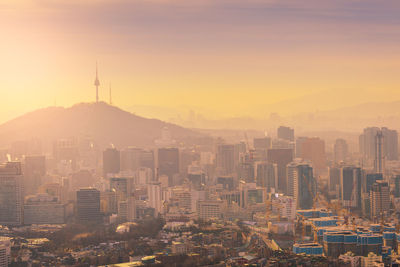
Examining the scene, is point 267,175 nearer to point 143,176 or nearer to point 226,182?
point 226,182

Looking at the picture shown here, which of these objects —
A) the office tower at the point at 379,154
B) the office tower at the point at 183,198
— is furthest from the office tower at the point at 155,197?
the office tower at the point at 379,154

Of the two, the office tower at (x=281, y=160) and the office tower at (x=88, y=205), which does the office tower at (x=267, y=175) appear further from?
the office tower at (x=88, y=205)

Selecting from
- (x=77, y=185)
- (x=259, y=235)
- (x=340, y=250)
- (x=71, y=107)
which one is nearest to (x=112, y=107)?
(x=71, y=107)

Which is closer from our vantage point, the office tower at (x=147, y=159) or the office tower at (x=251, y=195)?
the office tower at (x=251, y=195)

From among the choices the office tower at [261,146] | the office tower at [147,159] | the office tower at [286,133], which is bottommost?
the office tower at [147,159]

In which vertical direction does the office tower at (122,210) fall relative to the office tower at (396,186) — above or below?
below

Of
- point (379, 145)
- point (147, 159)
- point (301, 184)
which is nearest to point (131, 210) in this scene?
point (301, 184)

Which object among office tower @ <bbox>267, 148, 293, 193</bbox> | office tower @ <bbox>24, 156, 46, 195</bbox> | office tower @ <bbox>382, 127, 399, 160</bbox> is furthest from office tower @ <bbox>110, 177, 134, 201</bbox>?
office tower @ <bbox>382, 127, 399, 160</bbox>
